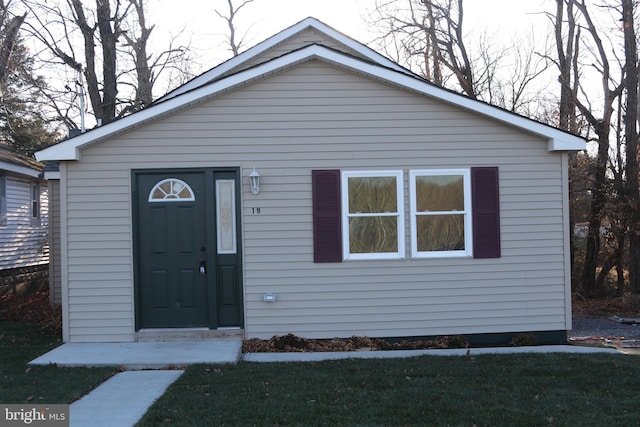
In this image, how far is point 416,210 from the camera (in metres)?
8.61

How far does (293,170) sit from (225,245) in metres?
1.46

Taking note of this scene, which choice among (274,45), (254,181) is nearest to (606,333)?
(254,181)

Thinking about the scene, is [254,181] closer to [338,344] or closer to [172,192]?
[172,192]

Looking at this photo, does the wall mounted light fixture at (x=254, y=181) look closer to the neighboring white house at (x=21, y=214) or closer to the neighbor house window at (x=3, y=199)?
the neighboring white house at (x=21, y=214)

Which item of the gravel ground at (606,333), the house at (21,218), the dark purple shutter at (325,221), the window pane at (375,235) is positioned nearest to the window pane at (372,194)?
the window pane at (375,235)

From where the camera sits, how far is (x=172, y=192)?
8516 millimetres

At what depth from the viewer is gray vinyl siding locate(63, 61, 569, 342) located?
27.4ft

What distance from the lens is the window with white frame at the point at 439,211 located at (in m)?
8.60

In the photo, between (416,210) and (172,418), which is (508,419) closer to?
(172,418)

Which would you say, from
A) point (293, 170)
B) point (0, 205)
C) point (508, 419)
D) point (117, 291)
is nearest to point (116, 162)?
point (117, 291)

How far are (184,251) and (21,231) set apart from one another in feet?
39.0

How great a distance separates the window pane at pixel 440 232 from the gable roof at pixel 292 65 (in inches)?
63.4

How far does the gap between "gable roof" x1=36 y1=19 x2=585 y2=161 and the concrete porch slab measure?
2.62 m

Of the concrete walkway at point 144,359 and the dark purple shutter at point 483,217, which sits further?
the dark purple shutter at point 483,217
